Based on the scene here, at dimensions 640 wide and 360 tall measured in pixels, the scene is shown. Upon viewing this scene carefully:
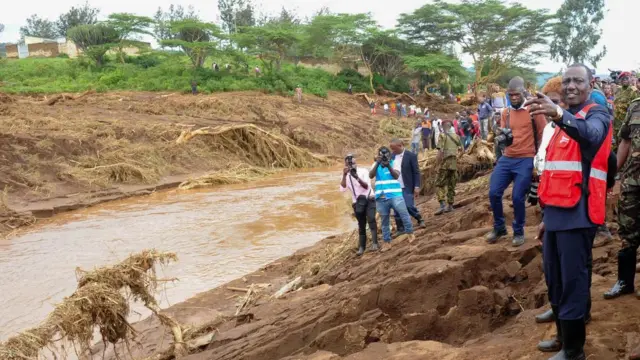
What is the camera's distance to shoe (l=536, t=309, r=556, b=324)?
11.9 ft

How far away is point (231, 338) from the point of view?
17.9 feet

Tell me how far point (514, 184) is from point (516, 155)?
28 cm

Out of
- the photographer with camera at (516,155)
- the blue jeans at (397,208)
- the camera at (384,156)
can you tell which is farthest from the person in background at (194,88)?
the photographer with camera at (516,155)

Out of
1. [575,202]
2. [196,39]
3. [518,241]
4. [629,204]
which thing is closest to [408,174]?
[518,241]

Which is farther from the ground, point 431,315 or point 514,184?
point 514,184

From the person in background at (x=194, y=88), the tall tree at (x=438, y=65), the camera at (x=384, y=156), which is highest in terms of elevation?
the tall tree at (x=438, y=65)

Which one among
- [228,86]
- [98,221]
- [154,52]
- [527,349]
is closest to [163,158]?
[98,221]

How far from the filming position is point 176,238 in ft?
40.5

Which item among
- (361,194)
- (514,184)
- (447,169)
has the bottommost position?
(361,194)

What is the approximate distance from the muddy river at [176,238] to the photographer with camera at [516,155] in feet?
15.0

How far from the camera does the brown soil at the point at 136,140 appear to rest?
57.4 feet

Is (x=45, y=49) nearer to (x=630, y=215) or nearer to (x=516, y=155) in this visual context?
(x=516, y=155)

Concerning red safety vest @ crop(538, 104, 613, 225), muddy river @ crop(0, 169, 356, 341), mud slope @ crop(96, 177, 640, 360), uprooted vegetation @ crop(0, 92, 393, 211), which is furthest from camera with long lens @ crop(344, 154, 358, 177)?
uprooted vegetation @ crop(0, 92, 393, 211)

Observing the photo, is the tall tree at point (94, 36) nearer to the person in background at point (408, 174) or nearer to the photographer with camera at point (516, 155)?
the person in background at point (408, 174)
